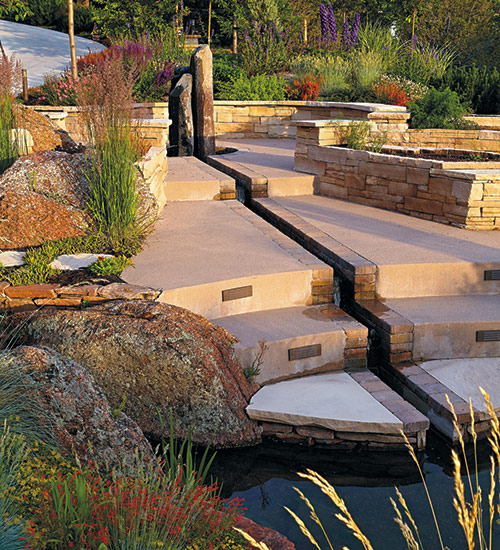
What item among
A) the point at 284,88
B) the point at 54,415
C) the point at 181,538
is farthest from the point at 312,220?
the point at 284,88

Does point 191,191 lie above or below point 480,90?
below

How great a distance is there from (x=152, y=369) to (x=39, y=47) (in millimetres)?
22845

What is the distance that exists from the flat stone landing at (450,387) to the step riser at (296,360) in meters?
0.45

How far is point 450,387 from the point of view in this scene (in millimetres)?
4945

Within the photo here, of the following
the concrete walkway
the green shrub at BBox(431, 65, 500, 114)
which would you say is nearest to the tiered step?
the green shrub at BBox(431, 65, 500, 114)

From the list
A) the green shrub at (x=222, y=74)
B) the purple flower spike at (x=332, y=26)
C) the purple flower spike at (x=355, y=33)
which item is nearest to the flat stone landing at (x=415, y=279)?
the green shrub at (x=222, y=74)

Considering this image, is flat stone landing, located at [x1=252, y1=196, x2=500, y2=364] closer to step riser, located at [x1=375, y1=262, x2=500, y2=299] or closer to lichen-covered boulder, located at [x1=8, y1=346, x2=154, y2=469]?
step riser, located at [x1=375, y1=262, x2=500, y2=299]

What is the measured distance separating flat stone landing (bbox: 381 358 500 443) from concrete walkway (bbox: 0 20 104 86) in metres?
18.0

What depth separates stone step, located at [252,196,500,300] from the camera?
6047 mm

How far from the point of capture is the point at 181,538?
2627 mm

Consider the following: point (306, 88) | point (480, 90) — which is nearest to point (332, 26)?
point (306, 88)

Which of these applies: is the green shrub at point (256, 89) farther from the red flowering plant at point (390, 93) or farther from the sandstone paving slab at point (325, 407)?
the sandstone paving slab at point (325, 407)

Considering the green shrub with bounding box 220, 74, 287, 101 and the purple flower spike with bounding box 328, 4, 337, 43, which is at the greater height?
the purple flower spike with bounding box 328, 4, 337, 43

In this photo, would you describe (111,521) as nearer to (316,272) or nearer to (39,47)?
(316,272)
